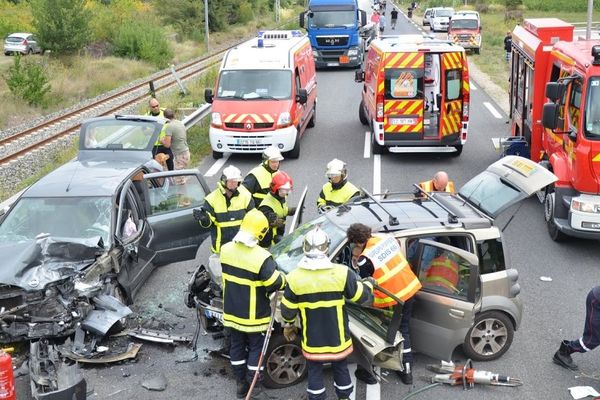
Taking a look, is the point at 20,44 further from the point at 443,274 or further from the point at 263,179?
the point at 443,274

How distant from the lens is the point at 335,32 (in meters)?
32.0

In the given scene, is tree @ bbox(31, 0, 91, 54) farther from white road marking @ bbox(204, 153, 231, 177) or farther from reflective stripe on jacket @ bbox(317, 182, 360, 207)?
reflective stripe on jacket @ bbox(317, 182, 360, 207)

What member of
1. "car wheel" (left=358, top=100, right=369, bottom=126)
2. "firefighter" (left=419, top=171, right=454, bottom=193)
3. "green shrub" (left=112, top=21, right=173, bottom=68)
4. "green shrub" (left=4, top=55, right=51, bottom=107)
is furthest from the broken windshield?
"green shrub" (left=112, top=21, right=173, bottom=68)

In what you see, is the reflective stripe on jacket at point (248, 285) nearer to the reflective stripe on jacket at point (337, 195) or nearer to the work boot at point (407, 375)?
the work boot at point (407, 375)

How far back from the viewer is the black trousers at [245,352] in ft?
22.9

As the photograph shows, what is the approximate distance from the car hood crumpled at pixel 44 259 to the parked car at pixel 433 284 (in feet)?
4.12

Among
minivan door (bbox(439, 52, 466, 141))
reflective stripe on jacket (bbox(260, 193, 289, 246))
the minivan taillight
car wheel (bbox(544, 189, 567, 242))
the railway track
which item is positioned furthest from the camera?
the railway track

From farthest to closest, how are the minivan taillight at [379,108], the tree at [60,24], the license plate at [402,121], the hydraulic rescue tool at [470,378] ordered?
the tree at [60,24], the license plate at [402,121], the minivan taillight at [379,108], the hydraulic rescue tool at [470,378]

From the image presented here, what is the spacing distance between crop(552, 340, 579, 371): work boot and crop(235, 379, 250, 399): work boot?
10.2ft

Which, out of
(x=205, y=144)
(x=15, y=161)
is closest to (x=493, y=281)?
(x=205, y=144)

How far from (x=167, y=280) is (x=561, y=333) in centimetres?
486

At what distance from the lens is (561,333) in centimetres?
856

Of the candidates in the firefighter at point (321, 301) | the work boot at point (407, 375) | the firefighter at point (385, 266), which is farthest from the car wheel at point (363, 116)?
the firefighter at point (321, 301)

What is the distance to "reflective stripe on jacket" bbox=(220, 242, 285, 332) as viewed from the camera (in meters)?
6.67
